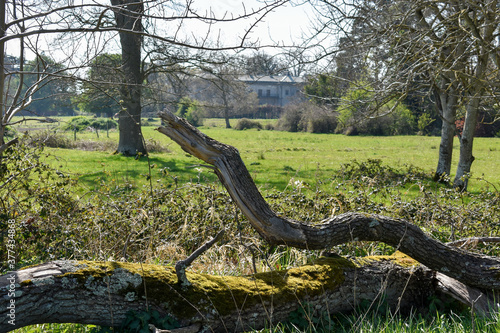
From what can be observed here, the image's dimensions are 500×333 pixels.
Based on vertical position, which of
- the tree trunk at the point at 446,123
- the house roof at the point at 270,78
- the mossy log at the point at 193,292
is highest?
the house roof at the point at 270,78

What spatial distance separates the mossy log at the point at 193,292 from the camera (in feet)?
8.89

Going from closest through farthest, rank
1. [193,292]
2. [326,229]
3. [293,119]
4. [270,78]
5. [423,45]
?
[193,292]
[326,229]
[423,45]
[270,78]
[293,119]

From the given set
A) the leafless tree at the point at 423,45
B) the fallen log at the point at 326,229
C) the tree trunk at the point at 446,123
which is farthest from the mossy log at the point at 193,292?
the tree trunk at the point at 446,123

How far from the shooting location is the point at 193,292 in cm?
317

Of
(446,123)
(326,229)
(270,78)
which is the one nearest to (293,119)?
(270,78)

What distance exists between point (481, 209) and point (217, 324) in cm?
525

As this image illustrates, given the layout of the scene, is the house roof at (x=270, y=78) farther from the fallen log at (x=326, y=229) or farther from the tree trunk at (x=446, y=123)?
the tree trunk at (x=446, y=123)

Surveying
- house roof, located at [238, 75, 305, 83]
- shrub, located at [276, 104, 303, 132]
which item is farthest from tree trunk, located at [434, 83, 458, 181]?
shrub, located at [276, 104, 303, 132]

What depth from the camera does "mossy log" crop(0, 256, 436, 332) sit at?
271cm

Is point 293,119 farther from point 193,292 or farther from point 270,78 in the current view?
point 193,292

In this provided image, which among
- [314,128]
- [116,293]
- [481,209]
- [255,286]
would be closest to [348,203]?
[481,209]

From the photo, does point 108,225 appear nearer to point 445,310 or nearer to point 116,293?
point 116,293

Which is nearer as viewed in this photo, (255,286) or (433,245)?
(255,286)

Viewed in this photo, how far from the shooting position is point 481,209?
645 centimetres
